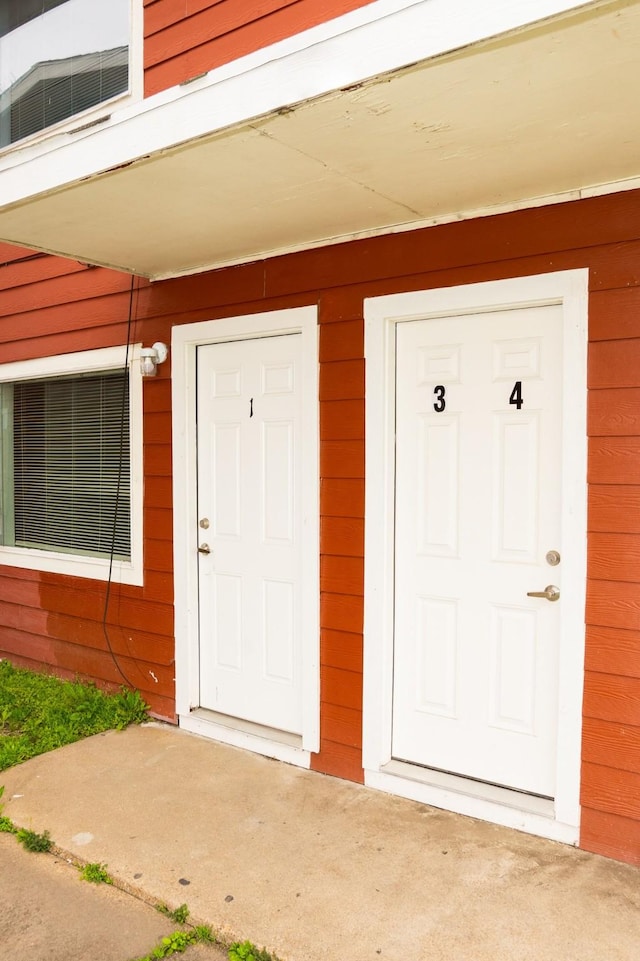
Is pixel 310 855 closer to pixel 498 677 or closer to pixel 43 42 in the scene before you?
pixel 498 677

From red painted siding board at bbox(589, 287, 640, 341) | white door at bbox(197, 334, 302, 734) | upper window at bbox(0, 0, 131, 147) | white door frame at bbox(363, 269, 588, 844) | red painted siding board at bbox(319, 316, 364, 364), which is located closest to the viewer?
red painted siding board at bbox(589, 287, 640, 341)

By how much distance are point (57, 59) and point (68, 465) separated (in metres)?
2.29

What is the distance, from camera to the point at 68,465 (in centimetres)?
452

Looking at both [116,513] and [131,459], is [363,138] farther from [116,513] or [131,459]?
[116,513]

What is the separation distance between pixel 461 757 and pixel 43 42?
426cm

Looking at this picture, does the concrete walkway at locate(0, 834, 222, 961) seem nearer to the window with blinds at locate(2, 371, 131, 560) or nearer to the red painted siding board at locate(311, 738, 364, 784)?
the red painted siding board at locate(311, 738, 364, 784)

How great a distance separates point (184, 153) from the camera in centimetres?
227

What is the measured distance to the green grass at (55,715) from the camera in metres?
3.58

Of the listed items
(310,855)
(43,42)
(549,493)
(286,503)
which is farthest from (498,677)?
(43,42)

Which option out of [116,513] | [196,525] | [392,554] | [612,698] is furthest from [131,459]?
[612,698]

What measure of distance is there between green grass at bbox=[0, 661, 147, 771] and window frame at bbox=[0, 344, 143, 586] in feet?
2.14

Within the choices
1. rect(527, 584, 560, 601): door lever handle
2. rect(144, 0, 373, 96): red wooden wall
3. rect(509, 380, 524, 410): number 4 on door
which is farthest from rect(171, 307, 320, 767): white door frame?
rect(144, 0, 373, 96): red wooden wall

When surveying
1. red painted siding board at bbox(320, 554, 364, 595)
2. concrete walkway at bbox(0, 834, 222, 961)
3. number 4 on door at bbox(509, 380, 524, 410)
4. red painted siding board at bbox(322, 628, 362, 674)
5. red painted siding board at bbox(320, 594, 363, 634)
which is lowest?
concrete walkway at bbox(0, 834, 222, 961)

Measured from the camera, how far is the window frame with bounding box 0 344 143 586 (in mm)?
3965
